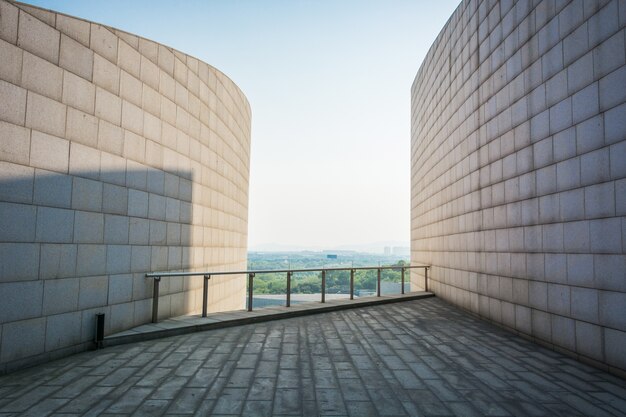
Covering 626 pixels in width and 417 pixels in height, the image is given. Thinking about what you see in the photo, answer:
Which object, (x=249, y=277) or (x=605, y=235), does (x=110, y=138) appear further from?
(x=605, y=235)

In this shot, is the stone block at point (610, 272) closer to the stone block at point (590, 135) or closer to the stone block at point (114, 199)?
the stone block at point (590, 135)

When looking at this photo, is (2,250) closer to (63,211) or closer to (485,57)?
(63,211)

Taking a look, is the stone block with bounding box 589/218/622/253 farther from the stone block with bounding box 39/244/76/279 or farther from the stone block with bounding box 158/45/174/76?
the stone block with bounding box 158/45/174/76

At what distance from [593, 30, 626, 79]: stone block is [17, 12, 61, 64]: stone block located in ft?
25.5

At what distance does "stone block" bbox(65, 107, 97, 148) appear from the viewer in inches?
245

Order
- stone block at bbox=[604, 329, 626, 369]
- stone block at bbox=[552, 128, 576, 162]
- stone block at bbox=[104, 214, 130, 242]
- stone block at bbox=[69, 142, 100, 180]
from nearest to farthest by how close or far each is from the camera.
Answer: stone block at bbox=[604, 329, 626, 369] → stone block at bbox=[69, 142, 100, 180] → stone block at bbox=[552, 128, 576, 162] → stone block at bbox=[104, 214, 130, 242]

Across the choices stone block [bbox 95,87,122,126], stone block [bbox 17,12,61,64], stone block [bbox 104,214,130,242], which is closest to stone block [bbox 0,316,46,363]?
stone block [bbox 17,12,61,64]

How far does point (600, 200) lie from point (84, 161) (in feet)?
25.1

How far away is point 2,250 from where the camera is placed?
525 cm

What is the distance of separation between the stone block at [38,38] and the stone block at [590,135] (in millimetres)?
7798

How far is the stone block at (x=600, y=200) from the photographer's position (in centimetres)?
570

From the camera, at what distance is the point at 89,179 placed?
6.55 metres

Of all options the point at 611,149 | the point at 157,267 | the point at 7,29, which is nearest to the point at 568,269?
the point at 611,149

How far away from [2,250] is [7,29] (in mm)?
2826
